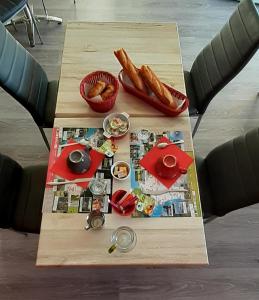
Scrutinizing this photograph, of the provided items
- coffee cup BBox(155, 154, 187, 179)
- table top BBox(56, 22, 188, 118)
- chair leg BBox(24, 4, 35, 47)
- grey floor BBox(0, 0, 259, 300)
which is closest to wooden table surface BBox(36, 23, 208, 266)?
table top BBox(56, 22, 188, 118)

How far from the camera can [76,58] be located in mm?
1512

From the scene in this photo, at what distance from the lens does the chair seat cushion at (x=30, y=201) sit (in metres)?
1.31

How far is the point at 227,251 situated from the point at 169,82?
3.57 feet

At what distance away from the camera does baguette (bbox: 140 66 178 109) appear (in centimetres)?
127

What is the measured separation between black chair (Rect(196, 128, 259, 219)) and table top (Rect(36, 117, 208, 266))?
1.05 ft

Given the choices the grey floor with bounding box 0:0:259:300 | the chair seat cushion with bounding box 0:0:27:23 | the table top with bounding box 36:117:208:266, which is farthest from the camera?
the chair seat cushion with bounding box 0:0:27:23

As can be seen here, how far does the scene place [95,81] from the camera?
1.34 m

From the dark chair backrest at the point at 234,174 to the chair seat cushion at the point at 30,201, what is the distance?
842 millimetres

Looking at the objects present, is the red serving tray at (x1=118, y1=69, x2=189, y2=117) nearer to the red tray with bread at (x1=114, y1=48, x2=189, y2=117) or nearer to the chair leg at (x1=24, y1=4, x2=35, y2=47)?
the red tray with bread at (x1=114, y1=48, x2=189, y2=117)

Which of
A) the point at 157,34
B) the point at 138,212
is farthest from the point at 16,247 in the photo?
the point at 157,34

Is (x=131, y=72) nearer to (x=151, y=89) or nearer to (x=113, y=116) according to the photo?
(x=151, y=89)

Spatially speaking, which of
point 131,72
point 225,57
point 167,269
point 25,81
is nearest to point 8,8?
point 25,81

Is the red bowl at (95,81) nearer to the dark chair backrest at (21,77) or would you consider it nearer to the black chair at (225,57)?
the dark chair backrest at (21,77)

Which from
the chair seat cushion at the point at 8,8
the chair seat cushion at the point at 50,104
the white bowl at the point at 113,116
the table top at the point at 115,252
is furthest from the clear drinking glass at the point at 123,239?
the chair seat cushion at the point at 8,8
